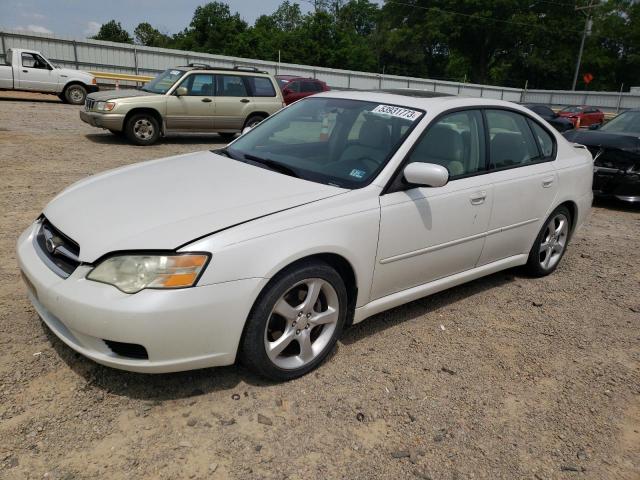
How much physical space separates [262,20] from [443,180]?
3386 inches

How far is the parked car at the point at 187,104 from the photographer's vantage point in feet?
35.7

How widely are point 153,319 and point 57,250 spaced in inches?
31.4

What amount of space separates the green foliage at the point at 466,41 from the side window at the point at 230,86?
151ft

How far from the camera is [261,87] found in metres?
12.6

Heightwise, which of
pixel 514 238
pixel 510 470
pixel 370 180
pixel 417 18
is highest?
pixel 417 18

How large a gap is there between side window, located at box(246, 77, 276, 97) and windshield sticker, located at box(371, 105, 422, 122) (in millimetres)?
9232

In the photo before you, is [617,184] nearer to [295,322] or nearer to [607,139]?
[607,139]

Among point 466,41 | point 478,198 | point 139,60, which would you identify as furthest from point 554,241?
point 466,41

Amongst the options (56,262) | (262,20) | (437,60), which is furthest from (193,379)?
(262,20)

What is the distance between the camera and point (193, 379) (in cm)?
297

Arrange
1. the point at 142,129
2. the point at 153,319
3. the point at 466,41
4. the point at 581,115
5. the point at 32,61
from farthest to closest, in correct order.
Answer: the point at 466,41
the point at 581,115
the point at 32,61
the point at 142,129
the point at 153,319

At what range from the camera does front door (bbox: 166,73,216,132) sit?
11336 millimetres

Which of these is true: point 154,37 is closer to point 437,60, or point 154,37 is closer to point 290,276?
point 437,60

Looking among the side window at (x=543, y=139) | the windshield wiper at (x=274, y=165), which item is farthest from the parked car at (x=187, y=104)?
the side window at (x=543, y=139)
